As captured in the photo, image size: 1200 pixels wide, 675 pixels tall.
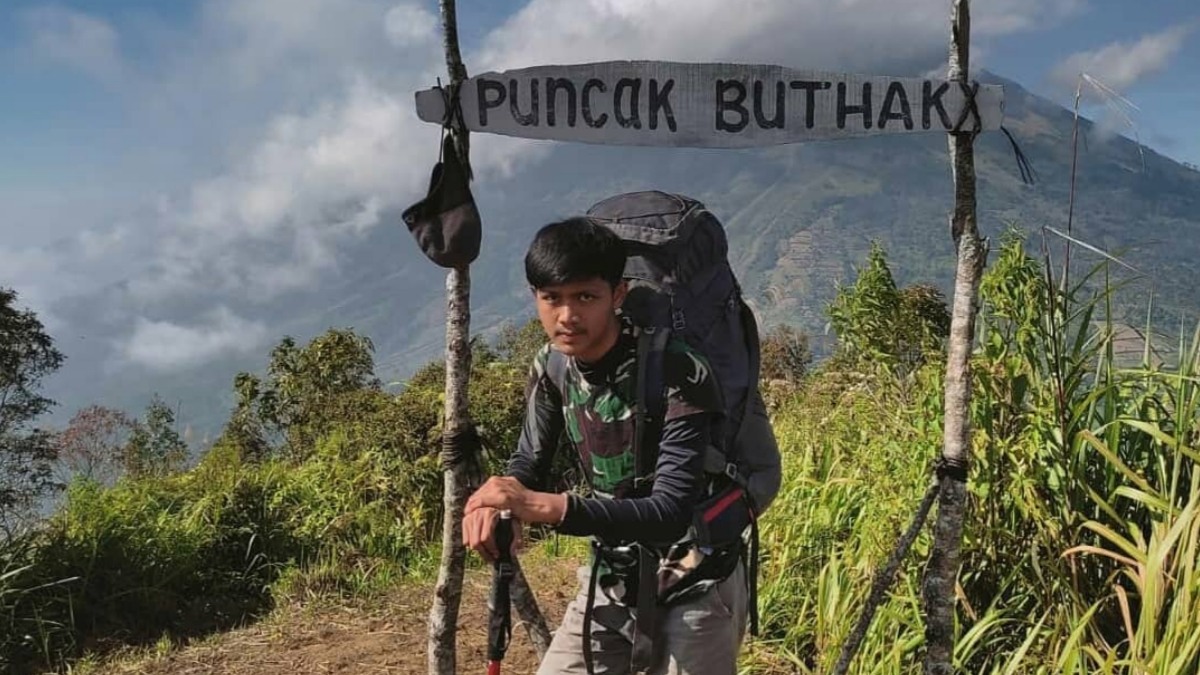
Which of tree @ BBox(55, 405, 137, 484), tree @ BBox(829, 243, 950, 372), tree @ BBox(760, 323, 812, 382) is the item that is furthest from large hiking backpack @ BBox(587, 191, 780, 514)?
tree @ BBox(55, 405, 137, 484)

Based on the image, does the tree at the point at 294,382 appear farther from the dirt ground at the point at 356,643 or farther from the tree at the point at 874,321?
the dirt ground at the point at 356,643

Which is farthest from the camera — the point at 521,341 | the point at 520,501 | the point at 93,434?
the point at 521,341

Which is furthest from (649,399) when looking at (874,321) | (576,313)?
(874,321)

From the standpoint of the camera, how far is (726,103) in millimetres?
2748

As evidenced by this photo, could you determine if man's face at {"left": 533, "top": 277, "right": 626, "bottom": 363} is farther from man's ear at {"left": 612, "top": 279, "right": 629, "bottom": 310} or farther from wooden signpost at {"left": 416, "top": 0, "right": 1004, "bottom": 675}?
wooden signpost at {"left": 416, "top": 0, "right": 1004, "bottom": 675}

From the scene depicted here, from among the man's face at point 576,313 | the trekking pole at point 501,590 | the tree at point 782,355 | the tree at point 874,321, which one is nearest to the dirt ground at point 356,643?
the trekking pole at point 501,590

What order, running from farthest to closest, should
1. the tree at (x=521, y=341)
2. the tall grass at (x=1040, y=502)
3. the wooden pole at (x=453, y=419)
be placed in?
1. the tree at (x=521, y=341)
2. the tall grass at (x=1040, y=502)
3. the wooden pole at (x=453, y=419)

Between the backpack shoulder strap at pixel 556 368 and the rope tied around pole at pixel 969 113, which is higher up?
the rope tied around pole at pixel 969 113

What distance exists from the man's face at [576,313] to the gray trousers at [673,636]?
0.61 meters

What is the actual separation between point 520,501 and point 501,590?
11.5 inches

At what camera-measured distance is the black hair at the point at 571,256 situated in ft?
6.31

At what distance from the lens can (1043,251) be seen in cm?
303

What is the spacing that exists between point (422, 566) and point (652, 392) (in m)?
4.38

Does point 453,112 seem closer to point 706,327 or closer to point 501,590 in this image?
point 706,327
